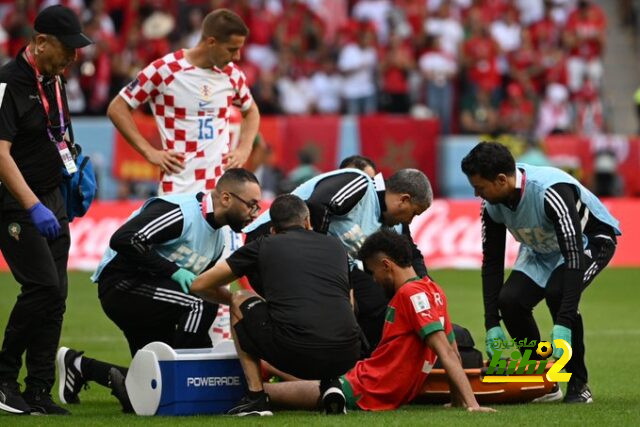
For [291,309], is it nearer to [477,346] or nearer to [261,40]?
[477,346]

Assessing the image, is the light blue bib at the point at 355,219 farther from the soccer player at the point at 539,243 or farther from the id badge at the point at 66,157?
the id badge at the point at 66,157

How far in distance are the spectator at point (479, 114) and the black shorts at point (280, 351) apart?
1679 centimetres

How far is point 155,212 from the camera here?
882cm

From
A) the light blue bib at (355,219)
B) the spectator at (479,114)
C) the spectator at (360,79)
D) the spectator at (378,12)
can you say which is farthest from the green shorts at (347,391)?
the spectator at (378,12)

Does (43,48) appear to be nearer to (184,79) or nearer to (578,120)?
(184,79)

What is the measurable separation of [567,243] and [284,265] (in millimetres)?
1818

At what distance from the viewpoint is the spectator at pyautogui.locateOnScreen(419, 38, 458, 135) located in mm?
24797

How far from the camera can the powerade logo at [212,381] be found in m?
8.05

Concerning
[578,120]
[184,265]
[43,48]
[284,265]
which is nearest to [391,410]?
[284,265]

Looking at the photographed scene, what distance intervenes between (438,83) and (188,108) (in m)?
14.8

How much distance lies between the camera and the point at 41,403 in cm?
Result: 830

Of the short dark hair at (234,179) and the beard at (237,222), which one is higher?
the short dark hair at (234,179)

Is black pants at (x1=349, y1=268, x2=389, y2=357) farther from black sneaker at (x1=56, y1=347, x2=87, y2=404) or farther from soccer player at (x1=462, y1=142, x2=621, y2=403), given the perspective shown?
black sneaker at (x1=56, y1=347, x2=87, y2=404)

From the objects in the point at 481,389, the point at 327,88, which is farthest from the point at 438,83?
the point at 481,389
